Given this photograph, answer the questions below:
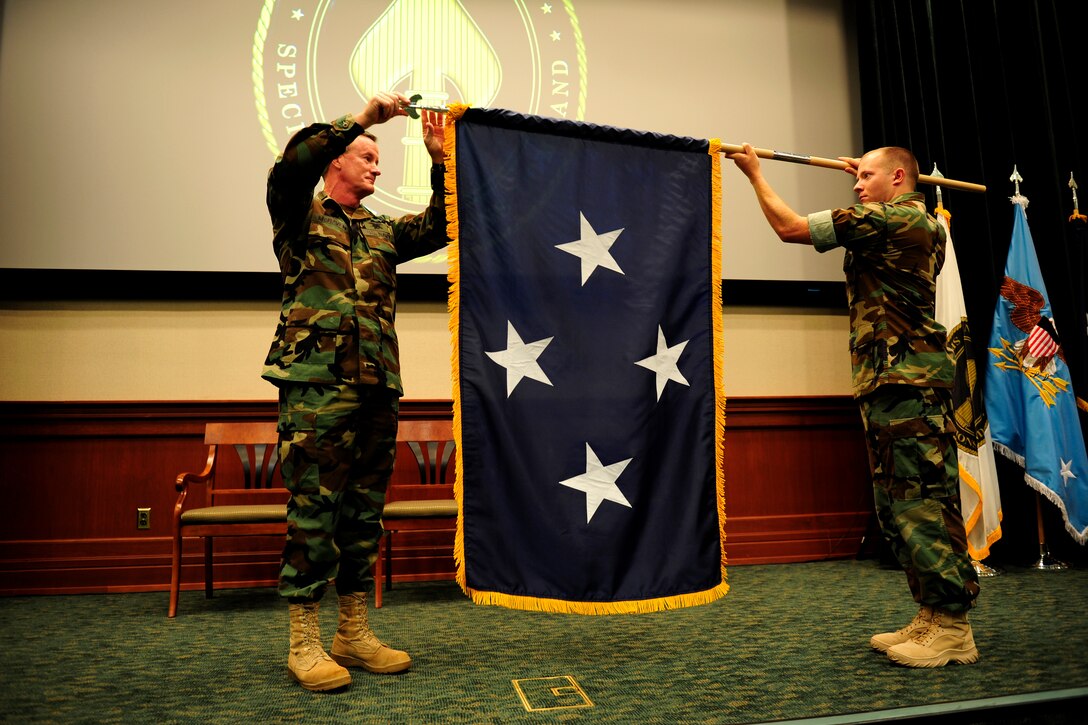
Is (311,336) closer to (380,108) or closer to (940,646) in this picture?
(380,108)

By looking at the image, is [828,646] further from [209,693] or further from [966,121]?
[966,121]

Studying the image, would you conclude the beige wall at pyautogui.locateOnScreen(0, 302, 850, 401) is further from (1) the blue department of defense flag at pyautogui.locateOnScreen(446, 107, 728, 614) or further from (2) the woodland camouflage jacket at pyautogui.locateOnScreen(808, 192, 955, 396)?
(2) the woodland camouflage jacket at pyautogui.locateOnScreen(808, 192, 955, 396)

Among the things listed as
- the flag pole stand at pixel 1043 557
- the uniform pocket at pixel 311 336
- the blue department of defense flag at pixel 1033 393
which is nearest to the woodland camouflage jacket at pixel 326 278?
the uniform pocket at pixel 311 336

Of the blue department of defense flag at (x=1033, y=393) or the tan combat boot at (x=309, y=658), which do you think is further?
the blue department of defense flag at (x=1033, y=393)

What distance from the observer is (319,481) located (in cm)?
213

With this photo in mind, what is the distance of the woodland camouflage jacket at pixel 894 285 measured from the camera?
7.71 ft

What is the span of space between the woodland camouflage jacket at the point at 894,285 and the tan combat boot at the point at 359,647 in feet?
5.46

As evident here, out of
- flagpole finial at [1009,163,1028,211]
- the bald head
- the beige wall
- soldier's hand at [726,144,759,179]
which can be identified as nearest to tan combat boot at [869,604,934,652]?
the bald head

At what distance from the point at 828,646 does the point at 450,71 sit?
3.25 m

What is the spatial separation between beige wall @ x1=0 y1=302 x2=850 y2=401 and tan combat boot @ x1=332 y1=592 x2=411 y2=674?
1857mm

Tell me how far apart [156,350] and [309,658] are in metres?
2.37

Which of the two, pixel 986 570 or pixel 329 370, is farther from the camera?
pixel 986 570

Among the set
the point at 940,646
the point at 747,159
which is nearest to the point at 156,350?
the point at 747,159

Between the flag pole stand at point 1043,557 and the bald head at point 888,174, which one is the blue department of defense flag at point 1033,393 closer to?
the flag pole stand at point 1043,557
